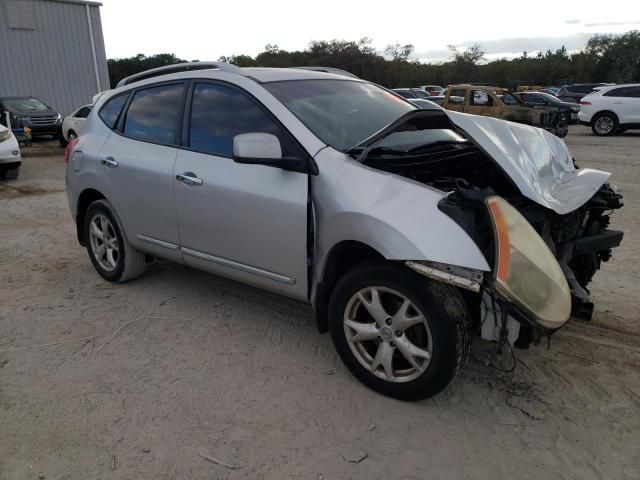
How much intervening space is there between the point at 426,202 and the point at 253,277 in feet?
4.38

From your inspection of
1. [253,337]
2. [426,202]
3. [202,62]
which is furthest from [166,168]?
[426,202]

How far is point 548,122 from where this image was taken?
1512 cm

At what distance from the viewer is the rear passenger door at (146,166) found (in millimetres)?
3900

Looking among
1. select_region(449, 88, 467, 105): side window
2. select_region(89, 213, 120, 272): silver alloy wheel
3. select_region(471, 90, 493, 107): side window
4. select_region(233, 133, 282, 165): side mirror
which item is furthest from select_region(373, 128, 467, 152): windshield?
select_region(449, 88, 467, 105): side window

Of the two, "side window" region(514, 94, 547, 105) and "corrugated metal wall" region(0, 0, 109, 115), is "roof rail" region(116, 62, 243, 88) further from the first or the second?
"corrugated metal wall" region(0, 0, 109, 115)

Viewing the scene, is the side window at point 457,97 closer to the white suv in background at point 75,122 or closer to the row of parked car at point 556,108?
the row of parked car at point 556,108

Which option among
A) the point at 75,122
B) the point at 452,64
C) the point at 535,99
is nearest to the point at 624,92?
the point at 535,99

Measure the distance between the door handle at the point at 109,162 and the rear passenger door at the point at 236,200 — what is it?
82cm

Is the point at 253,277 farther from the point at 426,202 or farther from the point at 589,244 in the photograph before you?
the point at 589,244

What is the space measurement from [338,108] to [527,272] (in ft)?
5.65

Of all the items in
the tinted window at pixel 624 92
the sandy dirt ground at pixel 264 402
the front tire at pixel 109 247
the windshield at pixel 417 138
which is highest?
the windshield at pixel 417 138

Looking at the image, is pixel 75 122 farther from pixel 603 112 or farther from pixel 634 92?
pixel 634 92

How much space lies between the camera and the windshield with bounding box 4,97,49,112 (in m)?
18.2

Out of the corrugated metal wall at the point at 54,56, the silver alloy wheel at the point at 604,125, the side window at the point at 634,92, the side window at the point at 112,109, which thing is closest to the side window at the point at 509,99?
the silver alloy wheel at the point at 604,125
